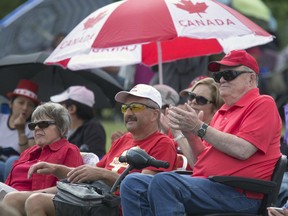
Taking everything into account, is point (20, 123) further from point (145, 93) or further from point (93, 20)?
Result: point (145, 93)

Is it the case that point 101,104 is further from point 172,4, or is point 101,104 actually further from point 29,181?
point 29,181

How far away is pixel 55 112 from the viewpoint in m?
8.34

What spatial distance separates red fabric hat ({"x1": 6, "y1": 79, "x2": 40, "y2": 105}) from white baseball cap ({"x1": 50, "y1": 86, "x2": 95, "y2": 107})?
0.34 m

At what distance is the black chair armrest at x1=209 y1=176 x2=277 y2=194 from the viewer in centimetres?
688

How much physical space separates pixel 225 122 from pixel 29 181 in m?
1.85

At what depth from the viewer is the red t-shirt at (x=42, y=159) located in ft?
26.6

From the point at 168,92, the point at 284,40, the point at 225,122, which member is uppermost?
the point at 225,122

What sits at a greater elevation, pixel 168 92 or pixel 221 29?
pixel 221 29

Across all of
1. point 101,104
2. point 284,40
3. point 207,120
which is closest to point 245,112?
point 207,120

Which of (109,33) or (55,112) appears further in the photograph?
(109,33)

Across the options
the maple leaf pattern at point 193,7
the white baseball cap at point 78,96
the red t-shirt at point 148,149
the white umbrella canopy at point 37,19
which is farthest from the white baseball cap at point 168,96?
the white umbrella canopy at point 37,19

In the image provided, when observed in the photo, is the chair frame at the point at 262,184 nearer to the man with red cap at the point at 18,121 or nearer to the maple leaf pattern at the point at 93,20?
the maple leaf pattern at the point at 93,20

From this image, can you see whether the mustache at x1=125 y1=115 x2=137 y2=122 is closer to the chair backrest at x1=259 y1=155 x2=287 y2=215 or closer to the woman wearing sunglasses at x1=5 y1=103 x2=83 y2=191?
the woman wearing sunglasses at x1=5 y1=103 x2=83 y2=191

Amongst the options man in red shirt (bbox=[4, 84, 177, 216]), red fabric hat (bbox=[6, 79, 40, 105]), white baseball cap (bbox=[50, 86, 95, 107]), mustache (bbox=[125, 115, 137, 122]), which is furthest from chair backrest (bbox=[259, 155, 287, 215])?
red fabric hat (bbox=[6, 79, 40, 105])
